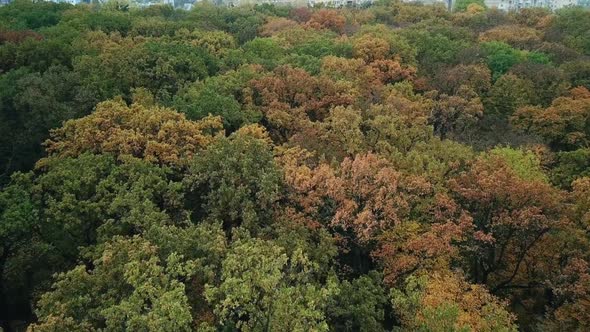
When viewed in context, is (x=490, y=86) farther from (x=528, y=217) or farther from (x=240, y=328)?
(x=240, y=328)

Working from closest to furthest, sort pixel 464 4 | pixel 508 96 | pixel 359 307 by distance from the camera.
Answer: pixel 359 307 < pixel 508 96 < pixel 464 4

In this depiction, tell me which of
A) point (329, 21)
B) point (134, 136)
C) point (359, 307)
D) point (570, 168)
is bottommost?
point (359, 307)

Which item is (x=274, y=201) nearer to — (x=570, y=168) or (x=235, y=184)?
(x=235, y=184)

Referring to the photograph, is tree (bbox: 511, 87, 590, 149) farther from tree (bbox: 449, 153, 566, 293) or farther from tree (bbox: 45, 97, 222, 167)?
tree (bbox: 45, 97, 222, 167)

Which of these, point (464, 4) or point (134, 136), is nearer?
point (134, 136)

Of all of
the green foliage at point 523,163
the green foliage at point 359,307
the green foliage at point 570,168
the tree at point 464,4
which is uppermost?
the tree at point 464,4

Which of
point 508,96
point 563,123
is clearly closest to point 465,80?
point 508,96

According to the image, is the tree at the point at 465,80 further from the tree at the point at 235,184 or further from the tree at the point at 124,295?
the tree at the point at 124,295

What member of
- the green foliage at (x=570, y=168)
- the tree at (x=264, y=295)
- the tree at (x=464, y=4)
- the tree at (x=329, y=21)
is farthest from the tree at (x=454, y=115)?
the tree at (x=464, y=4)
